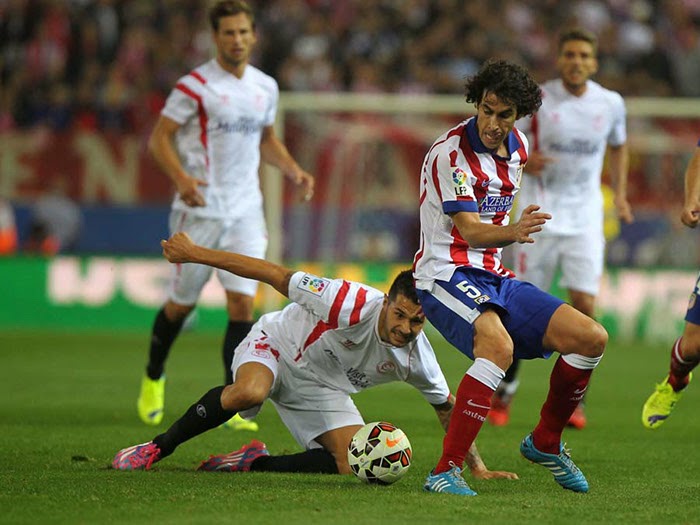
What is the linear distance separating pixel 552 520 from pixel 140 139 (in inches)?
481

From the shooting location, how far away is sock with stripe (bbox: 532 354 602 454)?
19.4 ft

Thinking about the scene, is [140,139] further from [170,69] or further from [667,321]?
[667,321]

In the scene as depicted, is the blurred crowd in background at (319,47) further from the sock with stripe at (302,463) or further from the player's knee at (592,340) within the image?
the player's knee at (592,340)

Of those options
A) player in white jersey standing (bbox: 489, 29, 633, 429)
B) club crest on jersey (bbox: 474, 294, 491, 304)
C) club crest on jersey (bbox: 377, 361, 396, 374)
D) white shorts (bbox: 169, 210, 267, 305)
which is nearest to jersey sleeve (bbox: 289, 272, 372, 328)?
club crest on jersey (bbox: 377, 361, 396, 374)

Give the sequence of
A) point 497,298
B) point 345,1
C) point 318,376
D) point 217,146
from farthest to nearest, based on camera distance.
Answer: point 345,1 < point 217,146 < point 318,376 < point 497,298

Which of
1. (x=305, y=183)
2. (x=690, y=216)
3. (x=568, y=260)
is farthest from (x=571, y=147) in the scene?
(x=690, y=216)

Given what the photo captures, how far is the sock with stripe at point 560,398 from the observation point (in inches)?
233

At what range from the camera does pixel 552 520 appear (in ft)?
16.8

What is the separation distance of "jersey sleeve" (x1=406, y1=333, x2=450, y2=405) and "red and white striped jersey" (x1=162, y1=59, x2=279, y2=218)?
268 cm

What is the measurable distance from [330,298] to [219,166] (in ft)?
9.02

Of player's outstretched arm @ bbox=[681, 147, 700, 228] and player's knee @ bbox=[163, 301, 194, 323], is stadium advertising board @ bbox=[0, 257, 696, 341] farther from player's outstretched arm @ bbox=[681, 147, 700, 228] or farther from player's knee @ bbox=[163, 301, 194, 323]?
player's outstretched arm @ bbox=[681, 147, 700, 228]

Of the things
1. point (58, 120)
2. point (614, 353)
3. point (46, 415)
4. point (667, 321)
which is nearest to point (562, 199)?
point (46, 415)

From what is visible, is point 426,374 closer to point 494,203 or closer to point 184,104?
point 494,203

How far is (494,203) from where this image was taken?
20.0ft
